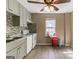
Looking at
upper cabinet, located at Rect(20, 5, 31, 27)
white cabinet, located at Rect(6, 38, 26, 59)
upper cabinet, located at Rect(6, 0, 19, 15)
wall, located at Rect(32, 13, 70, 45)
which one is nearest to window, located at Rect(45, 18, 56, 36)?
wall, located at Rect(32, 13, 70, 45)

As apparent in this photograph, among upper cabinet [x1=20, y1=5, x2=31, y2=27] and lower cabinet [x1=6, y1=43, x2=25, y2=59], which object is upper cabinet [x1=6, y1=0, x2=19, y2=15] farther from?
upper cabinet [x1=20, y1=5, x2=31, y2=27]

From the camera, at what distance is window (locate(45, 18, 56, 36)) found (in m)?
11.2

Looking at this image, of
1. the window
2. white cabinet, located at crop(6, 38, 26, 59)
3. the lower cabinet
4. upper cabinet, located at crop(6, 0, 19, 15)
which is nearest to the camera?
white cabinet, located at crop(6, 38, 26, 59)

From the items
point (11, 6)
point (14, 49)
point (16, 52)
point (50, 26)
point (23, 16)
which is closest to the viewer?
point (14, 49)

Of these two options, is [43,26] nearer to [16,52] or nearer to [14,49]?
[16,52]

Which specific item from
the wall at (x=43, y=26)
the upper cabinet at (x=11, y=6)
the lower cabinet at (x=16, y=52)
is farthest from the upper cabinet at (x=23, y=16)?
the wall at (x=43, y=26)

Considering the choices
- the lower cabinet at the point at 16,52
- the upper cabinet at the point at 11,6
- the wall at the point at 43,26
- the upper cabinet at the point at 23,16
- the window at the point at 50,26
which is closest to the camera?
the lower cabinet at the point at 16,52

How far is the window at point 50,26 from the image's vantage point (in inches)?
442

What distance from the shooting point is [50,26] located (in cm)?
1130

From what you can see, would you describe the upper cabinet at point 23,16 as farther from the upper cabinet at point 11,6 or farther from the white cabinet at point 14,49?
the white cabinet at point 14,49

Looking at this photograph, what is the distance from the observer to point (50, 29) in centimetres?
1127

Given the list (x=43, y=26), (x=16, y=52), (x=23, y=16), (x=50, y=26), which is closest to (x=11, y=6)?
(x=16, y=52)
